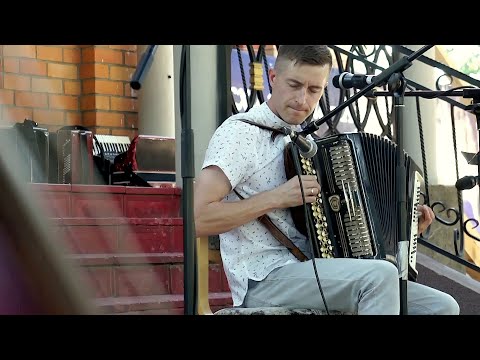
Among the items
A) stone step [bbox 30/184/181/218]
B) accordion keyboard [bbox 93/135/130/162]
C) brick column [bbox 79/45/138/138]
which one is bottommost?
stone step [bbox 30/184/181/218]

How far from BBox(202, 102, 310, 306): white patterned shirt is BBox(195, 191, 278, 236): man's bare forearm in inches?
3.7

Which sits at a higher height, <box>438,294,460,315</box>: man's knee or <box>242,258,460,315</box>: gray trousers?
<box>242,258,460,315</box>: gray trousers

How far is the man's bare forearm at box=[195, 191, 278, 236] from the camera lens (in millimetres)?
2811

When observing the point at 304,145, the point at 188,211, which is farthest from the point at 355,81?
the point at 188,211

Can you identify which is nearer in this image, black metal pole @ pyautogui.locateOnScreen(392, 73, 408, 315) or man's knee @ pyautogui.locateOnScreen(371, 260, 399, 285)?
black metal pole @ pyautogui.locateOnScreen(392, 73, 408, 315)

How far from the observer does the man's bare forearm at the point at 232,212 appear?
2811 mm

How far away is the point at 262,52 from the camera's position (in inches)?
171

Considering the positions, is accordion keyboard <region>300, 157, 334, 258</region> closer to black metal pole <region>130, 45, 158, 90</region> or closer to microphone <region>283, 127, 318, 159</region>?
microphone <region>283, 127, 318, 159</region>

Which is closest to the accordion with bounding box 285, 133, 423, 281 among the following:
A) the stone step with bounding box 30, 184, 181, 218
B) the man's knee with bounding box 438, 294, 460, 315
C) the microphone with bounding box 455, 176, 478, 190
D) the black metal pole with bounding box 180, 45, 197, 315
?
the man's knee with bounding box 438, 294, 460, 315

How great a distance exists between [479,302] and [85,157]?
2.29 metres

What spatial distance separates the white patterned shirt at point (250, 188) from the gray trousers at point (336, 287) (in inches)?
2.1
